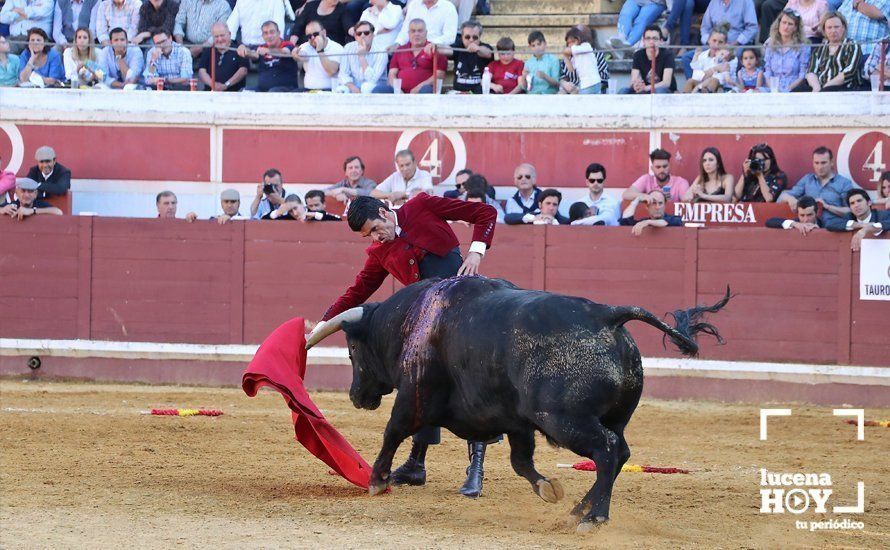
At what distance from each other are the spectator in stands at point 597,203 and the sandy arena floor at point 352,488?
2.22 meters

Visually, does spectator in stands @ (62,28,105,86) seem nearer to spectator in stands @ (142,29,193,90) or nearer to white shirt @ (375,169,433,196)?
spectator in stands @ (142,29,193,90)

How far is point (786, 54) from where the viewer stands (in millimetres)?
11891

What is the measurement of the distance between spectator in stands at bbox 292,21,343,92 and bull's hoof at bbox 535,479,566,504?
25.6 feet

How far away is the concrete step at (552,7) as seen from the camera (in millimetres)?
13906

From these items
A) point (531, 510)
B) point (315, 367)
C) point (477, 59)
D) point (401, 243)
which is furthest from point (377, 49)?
point (531, 510)

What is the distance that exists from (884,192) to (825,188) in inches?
19.2

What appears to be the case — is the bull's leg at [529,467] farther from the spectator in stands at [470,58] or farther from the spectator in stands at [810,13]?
the spectator in stands at [470,58]

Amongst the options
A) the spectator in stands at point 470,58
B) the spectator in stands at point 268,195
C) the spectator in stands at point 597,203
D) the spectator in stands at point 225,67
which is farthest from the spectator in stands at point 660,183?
the spectator in stands at point 225,67

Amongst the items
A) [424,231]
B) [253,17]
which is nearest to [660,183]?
[253,17]

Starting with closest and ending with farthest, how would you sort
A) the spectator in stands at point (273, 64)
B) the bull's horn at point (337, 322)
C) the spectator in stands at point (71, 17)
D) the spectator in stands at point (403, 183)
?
the bull's horn at point (337, 322)
the spectator in stands at point (403, 183)
the spectator in stands at point (273, 64)
the spectator in stands at point (71, 17)

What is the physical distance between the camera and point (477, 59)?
12727 millimetres

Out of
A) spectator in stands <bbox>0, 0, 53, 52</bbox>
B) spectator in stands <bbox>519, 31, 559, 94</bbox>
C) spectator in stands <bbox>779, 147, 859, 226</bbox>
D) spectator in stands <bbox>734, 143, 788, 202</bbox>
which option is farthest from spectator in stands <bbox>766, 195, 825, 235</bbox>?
spectator in stands <bbox>0, 0, 53, 52</bbox>

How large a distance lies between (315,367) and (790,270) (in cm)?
424

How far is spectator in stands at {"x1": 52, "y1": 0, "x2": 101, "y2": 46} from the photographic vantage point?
14.2 meters
